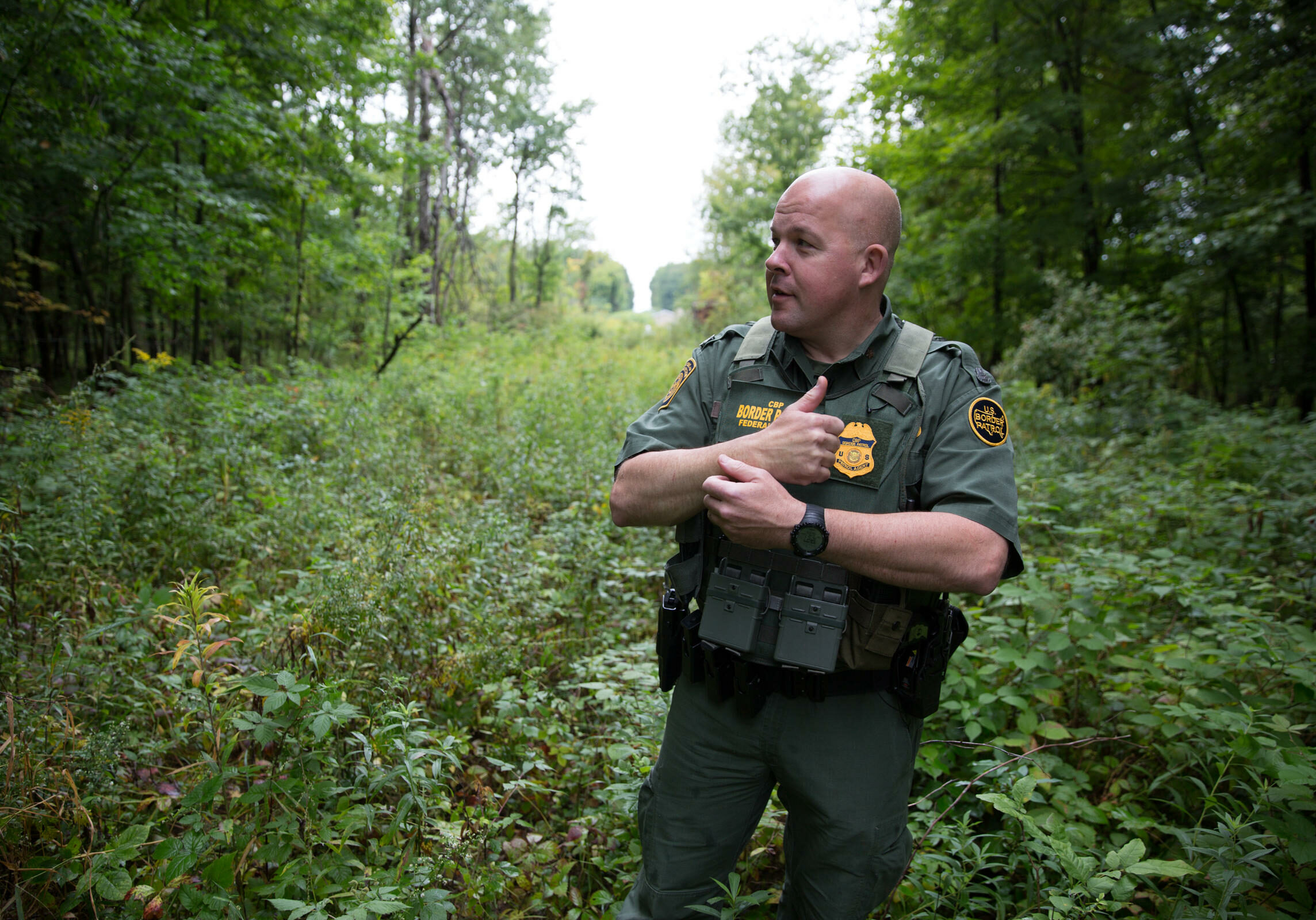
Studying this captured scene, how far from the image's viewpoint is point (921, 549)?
54.6 inches

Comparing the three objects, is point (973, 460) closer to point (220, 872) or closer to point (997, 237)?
point (220, 872)

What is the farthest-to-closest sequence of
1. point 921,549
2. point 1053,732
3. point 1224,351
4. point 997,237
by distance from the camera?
point 997,237 < point 1224,351 < point 1053,732 < point 921,549

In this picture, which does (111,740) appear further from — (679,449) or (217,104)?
(217,104)

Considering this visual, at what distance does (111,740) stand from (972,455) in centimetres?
253

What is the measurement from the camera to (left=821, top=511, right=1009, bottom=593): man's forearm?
54.5 inches

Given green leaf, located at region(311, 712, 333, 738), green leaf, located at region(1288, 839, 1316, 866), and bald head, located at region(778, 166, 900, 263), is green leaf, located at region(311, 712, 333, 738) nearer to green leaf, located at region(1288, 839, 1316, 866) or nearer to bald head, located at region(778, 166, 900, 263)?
bald head, located at region(778, 166, 900, 263)

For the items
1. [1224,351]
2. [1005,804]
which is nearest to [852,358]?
[1005,804]

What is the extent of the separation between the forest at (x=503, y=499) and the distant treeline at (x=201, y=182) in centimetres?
6

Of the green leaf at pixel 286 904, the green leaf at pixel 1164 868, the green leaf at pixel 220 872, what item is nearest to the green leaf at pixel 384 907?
the green leaf at pixel 286 904

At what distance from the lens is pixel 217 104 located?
686 cm

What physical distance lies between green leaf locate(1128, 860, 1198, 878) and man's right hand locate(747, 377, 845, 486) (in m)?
1.30

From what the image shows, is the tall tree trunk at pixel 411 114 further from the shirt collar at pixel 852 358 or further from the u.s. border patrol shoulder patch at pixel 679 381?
the shirt collar at pixel 852 358

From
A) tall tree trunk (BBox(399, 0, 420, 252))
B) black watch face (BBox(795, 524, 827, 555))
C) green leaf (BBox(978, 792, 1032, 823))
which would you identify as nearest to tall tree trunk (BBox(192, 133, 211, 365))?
tall tree trunk (BBox(399, 0, 420, 252))

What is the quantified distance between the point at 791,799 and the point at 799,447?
93cm
